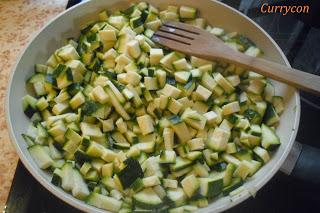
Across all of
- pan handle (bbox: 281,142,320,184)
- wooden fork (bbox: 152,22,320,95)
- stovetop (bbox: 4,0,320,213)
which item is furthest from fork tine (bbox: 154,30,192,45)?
pan handle (bbox: 281,142,320,184)

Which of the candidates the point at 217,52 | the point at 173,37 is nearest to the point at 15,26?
the point at 173,37

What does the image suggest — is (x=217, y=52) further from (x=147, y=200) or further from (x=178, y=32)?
(x=147, y=200)

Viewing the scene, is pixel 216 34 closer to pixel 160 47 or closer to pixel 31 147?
pixel 160 47

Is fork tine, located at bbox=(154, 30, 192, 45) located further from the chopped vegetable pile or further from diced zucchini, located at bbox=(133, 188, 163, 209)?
diced zucchini, located at bbox=(133, 188, 163, 209)

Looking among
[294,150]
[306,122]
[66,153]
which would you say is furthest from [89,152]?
[306,122]

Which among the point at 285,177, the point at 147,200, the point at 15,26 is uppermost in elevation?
the point at 15,26

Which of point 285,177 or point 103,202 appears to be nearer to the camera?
point 103,202
